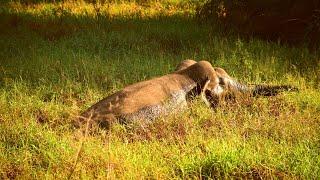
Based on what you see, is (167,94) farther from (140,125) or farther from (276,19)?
(276,19)

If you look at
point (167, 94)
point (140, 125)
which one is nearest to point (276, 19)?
point (167, 94)

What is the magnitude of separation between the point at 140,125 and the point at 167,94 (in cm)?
63

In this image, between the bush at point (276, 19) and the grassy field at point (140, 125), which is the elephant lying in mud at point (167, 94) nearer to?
the grassy field at point (140, 125)

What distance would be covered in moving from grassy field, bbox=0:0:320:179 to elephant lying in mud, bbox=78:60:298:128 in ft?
0.53

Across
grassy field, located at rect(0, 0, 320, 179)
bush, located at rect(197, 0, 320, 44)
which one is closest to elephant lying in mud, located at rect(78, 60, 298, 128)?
grassy field, located at rect(0, 0, 320, 179)

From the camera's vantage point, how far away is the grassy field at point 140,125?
4.72m

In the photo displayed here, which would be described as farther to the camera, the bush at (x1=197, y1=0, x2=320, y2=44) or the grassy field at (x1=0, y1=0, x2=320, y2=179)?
the bush at (x1=197, y1=0, x2=320, y2=44)

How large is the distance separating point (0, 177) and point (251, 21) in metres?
7.73

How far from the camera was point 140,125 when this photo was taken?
19.2 ft

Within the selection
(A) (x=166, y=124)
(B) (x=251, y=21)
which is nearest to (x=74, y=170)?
(A) (x=166, y=124)

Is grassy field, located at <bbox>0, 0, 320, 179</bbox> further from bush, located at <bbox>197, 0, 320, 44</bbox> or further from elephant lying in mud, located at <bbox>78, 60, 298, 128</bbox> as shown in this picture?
bush, located at <bbox>197, 0, 320, 44</bbox>

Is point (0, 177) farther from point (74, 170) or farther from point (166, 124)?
point (166, 124)

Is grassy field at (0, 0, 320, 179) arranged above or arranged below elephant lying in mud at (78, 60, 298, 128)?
below

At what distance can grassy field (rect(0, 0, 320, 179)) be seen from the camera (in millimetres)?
4723
